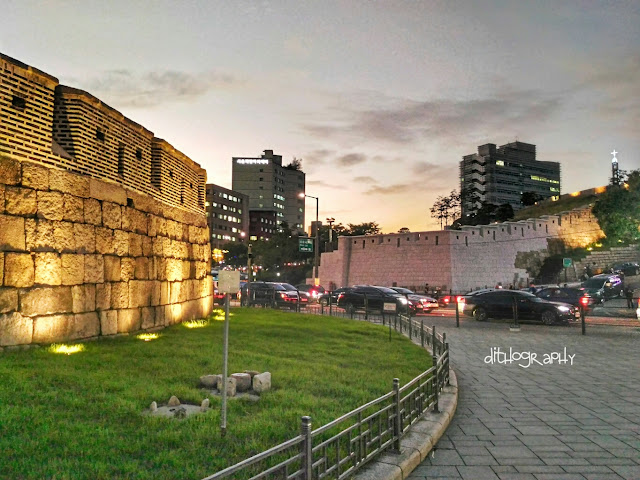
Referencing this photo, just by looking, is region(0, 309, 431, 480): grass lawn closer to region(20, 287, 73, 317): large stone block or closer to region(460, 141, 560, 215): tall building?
region(20, 287, 73, 317): large stone block

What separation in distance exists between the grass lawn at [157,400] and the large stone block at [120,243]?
2135 millimetres

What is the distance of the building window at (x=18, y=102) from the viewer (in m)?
9.32

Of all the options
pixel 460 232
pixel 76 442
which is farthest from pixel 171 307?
pixel 460 232

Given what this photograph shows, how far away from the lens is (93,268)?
10.8 m

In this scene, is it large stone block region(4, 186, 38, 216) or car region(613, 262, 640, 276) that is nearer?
large stone block region(4, 186, 38, 216)

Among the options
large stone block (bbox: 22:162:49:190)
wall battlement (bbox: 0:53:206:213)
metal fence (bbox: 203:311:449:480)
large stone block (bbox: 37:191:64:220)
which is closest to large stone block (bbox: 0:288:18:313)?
large stone block (bbox: 37:191:64:220)

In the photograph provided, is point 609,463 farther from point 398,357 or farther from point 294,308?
point 294,308

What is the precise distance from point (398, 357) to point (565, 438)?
517 cm

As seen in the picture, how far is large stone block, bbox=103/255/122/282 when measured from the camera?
11211mm

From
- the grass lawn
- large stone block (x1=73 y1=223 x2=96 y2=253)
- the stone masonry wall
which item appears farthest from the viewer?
large stone block (x1=73 y1=223 x2=96 y2=253)

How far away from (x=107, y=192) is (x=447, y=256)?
151 ft

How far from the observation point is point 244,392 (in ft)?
24.3

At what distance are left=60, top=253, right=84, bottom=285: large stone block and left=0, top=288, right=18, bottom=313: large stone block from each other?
1101 mm

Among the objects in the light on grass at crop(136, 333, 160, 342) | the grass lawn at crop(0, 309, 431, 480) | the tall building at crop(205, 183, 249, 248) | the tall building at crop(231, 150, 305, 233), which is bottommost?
the grass lawn at crop(0, 309, 431, 480)
